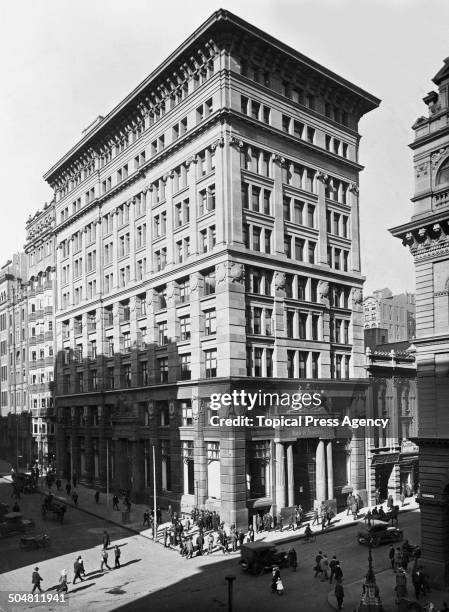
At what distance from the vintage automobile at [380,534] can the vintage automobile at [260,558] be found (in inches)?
288

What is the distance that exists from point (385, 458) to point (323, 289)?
55.1 ft

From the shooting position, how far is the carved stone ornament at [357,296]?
59.3 metres

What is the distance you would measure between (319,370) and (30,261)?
51647mm

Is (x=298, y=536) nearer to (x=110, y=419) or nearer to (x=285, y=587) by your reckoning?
(x=285, y=587)

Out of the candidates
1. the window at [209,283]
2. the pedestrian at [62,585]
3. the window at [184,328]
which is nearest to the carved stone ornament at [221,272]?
the window at [209,283]

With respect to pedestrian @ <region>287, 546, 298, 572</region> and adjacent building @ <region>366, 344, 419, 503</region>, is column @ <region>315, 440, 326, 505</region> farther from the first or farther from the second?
pedestrian @ <region>287, 546, 298, 572</region>

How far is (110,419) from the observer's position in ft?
211

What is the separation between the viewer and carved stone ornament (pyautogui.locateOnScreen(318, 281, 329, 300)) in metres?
55.7

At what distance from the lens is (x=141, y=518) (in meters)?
51.5

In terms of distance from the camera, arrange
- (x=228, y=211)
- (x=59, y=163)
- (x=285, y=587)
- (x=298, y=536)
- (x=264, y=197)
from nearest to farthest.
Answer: (x=285, y=587) < (x=298, y=536) < (x=228, y=211) < (x=264, y=197) < (x=59, y=163)

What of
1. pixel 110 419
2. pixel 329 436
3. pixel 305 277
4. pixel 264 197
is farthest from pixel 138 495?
pixel 264 197

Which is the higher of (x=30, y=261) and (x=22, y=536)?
(x=30, y=261)

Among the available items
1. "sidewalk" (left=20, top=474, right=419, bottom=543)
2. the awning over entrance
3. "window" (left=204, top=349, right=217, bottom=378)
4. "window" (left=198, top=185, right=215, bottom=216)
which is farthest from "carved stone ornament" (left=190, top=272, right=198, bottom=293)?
the awning over entrance

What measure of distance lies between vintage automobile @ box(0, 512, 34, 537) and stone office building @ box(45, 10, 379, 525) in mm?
9172
